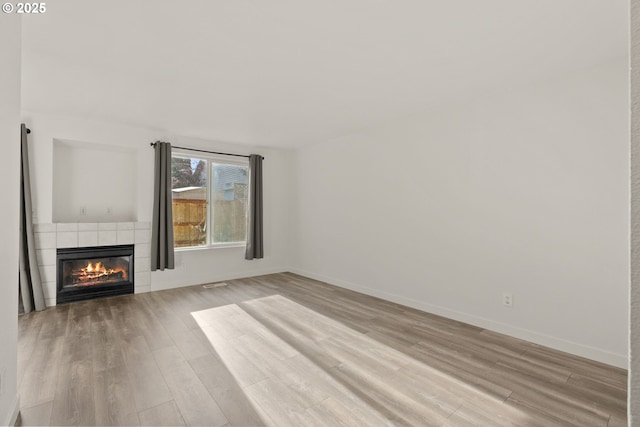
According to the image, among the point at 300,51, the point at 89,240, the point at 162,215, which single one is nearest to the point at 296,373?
the point at 300,51

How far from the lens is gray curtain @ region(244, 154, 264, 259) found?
559 cm

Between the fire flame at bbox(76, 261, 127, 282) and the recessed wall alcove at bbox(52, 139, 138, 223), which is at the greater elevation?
the recessed wall alcove at bbox(52, 139, 138, 223)

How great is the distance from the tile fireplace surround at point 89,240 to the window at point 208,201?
548mm

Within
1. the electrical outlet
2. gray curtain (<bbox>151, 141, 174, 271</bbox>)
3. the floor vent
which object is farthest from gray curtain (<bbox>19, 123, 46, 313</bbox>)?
the electrical outlet

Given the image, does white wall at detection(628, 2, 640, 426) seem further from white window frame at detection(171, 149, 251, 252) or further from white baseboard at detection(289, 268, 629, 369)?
white window frame at detection(171, 149, 251, 252)

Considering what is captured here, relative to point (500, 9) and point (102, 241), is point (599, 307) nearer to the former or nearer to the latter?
point (500, 9)

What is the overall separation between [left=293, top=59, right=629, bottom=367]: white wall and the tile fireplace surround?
3.16m

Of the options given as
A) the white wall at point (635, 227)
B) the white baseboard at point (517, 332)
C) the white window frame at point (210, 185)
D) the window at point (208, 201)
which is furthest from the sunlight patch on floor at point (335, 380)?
the window at point (208, 201)

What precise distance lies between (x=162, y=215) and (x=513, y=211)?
4.53 metres

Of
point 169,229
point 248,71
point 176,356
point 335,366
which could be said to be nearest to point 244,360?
point 176,356

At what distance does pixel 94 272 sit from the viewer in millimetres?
4367

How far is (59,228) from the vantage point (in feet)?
13.2

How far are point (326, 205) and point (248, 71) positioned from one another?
2.88m

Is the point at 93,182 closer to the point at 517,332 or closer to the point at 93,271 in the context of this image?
the point at 93,271
